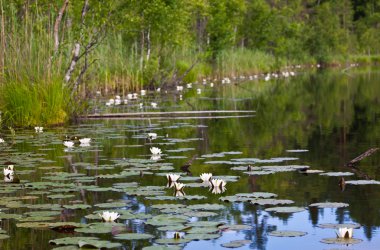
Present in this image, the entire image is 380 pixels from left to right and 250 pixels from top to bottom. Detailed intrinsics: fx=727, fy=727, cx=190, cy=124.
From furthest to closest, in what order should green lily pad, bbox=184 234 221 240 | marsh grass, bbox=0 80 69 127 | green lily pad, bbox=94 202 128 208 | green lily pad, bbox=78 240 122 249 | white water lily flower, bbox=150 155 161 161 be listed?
marsh grass, bbox=0 80 69 127
white water lily flower, bbox=150 155 161 161
green lily pad, bbox=94 202 128 208
green lily pad, bbox=184 234 221 240
green lily pad, bbox=78 240 122 249

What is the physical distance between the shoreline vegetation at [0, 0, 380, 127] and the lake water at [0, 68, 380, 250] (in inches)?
29.0

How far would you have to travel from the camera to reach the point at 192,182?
693 cm

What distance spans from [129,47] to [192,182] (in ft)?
69.1

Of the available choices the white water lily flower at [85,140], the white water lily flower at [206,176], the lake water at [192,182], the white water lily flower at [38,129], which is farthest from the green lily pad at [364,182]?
the white water lily flower at [38,129]

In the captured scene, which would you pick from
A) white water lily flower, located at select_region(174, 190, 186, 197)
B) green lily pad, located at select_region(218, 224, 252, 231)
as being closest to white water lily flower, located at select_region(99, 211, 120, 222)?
green lily pad, located at select_region(218, 224, 252, 231)

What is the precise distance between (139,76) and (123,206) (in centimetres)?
1851

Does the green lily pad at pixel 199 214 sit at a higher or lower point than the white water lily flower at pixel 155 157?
lower

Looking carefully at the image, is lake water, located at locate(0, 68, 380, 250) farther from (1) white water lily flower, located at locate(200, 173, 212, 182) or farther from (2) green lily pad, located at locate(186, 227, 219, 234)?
(1) white water lily flower, located at locate(200, 173, 212, 182)

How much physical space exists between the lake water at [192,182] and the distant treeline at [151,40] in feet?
4.73

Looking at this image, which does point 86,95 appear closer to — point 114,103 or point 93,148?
point 114,103

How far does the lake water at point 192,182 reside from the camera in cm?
493

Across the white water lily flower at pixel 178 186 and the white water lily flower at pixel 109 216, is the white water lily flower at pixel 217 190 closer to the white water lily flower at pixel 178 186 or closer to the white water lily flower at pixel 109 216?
the white water lily flower at pixel 178 186

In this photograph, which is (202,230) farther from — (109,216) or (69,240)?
(69,240)

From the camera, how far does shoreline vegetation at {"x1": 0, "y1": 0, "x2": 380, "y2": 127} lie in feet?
39.4
